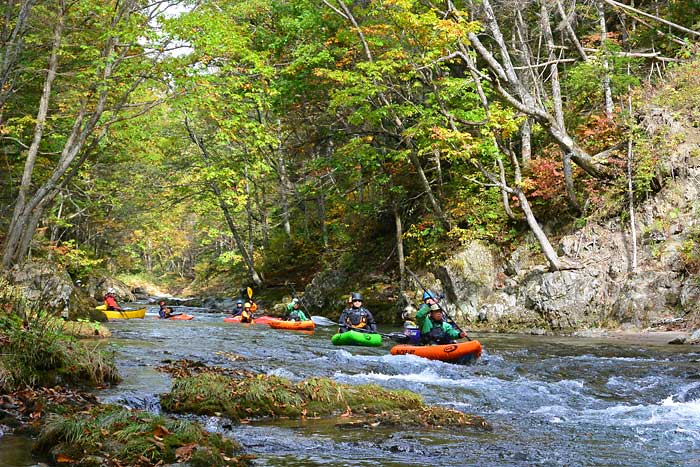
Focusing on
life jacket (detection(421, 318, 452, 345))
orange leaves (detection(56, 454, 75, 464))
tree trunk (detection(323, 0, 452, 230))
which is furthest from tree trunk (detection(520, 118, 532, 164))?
orange leaves (detection(56, 454, 75, 464))

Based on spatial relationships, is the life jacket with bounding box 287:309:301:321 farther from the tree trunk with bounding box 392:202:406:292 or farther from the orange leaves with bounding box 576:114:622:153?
the orange leaves with bounding box 576:114:622:153

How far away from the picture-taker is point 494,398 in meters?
8.48

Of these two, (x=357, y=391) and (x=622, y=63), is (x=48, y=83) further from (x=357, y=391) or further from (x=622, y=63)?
(x=622, y=63)

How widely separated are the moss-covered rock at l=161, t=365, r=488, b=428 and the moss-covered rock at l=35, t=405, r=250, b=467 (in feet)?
4.74

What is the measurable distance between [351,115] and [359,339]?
8.73 meters

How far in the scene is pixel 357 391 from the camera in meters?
7.49

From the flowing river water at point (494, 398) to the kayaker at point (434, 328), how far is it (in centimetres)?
Answer: 97

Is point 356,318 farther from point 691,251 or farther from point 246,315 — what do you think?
point 691,251

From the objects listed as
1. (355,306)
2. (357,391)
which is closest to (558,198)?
(355,306)

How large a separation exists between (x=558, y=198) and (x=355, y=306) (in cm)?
715

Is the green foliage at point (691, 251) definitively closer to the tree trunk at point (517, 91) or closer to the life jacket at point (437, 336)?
the tree trunk at point (517, 91)

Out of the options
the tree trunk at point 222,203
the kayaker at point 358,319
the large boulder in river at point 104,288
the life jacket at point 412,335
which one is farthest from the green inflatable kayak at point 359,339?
the large boulder in river at point 104,288

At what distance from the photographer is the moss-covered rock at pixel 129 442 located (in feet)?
15.2

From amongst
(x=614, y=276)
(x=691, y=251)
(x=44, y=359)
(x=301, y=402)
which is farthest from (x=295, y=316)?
(x=44, y=359)
